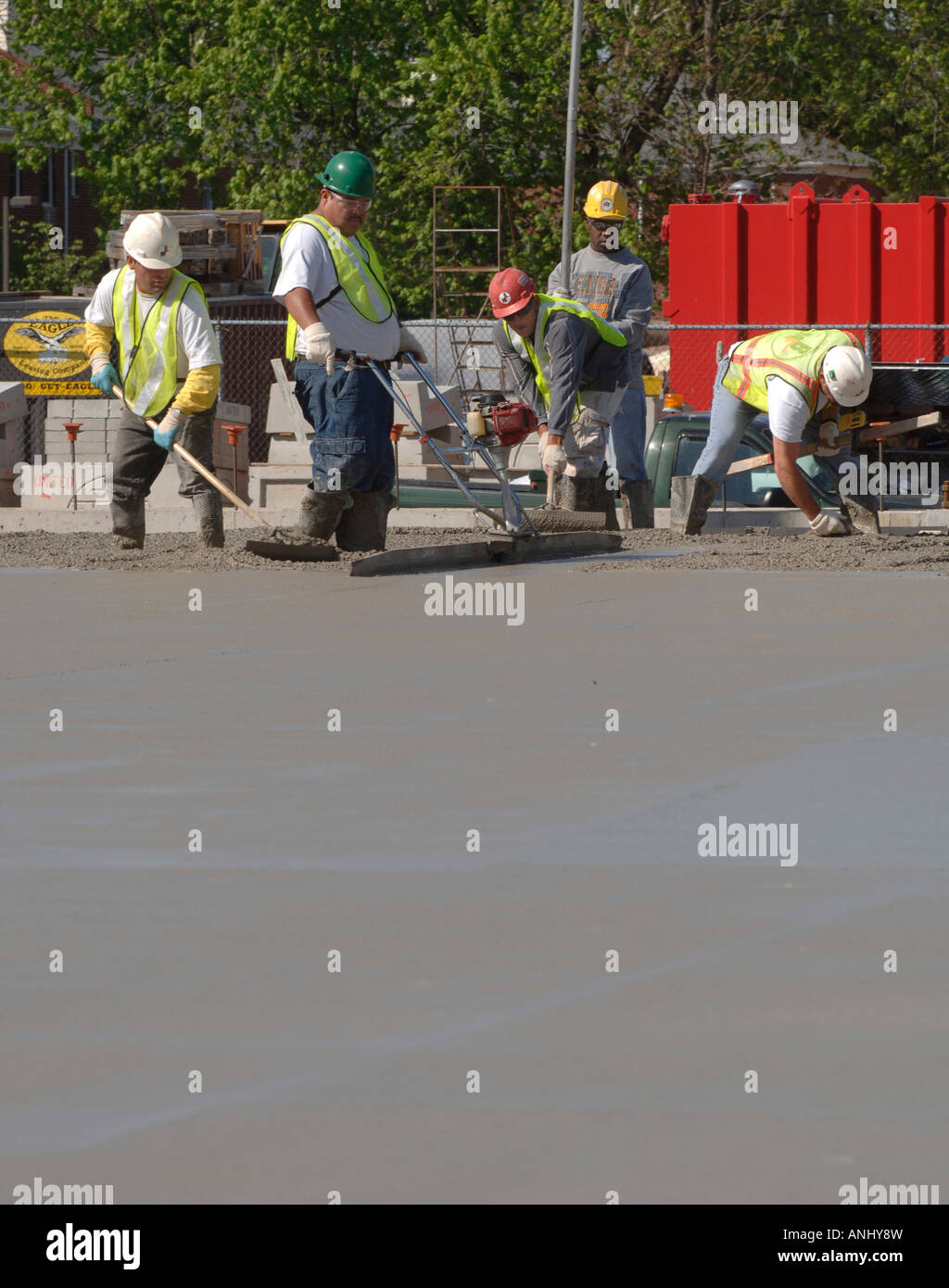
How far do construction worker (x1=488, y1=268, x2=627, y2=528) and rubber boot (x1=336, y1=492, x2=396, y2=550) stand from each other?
124 centimetres

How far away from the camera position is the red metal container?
22.5 m

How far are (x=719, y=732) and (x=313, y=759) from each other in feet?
4.55

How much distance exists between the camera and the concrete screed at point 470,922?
360 centimetres

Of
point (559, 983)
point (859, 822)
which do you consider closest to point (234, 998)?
point (559, 983)

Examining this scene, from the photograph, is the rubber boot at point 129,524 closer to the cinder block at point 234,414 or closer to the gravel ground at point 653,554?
the gravel ground at point 653,554

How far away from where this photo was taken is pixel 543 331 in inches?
519

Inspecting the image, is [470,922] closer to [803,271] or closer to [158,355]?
[158,355]

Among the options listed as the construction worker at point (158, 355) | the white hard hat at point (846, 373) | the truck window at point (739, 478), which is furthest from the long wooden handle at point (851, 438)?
the construction worker at point (158, 355)

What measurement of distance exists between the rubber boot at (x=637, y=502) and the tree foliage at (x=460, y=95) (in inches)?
993

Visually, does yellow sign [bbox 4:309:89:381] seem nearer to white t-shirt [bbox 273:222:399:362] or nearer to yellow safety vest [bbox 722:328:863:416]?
yellow safety vest [bbox 722:328:863:416]

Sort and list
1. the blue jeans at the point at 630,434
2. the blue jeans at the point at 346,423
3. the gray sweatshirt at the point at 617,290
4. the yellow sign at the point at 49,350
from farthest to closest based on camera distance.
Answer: the yellow sign at the point at 49,350
the gray sweatshirt at the point at 617,290
the blue jeans at the point at 630,434
the blue jeans at the point at 346,423
